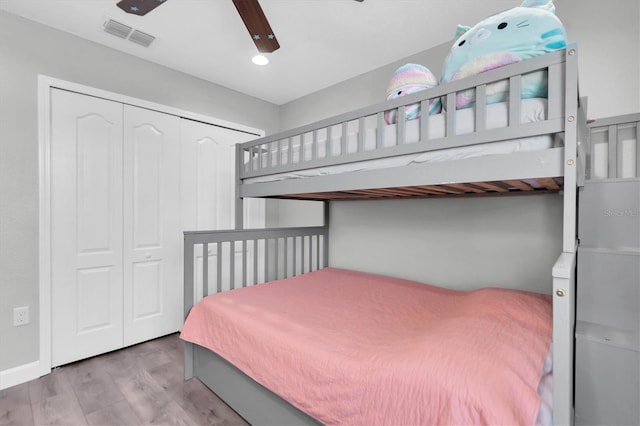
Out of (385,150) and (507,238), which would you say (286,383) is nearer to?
(385,150)

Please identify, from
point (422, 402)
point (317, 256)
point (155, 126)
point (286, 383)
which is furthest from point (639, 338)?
point (155, 126)

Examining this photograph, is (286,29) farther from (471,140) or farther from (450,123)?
(471,140)

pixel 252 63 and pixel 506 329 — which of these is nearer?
pixel 506 329

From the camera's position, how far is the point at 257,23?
152cm

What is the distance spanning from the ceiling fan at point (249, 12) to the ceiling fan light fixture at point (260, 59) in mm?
777

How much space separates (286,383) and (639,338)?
1287mm

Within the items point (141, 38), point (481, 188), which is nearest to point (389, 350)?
point (481, 188)

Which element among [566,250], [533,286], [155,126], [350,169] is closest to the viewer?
[566,250]

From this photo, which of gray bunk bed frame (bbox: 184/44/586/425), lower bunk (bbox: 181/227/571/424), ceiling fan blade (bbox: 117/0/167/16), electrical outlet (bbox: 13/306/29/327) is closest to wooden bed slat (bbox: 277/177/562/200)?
gray bunk bed frame (bbox: 184/44/586/425)

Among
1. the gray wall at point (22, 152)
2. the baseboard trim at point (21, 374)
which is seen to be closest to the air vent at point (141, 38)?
the gray wall at point (22, 152)

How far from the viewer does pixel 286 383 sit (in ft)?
3.83

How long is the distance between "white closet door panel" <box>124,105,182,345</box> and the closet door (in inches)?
3.6

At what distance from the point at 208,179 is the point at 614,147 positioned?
9.64 feet

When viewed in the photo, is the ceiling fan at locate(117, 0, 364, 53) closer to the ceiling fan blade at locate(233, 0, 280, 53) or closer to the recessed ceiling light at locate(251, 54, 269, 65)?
the ceiling fan blade at locate(233, 0, 280, 53)
